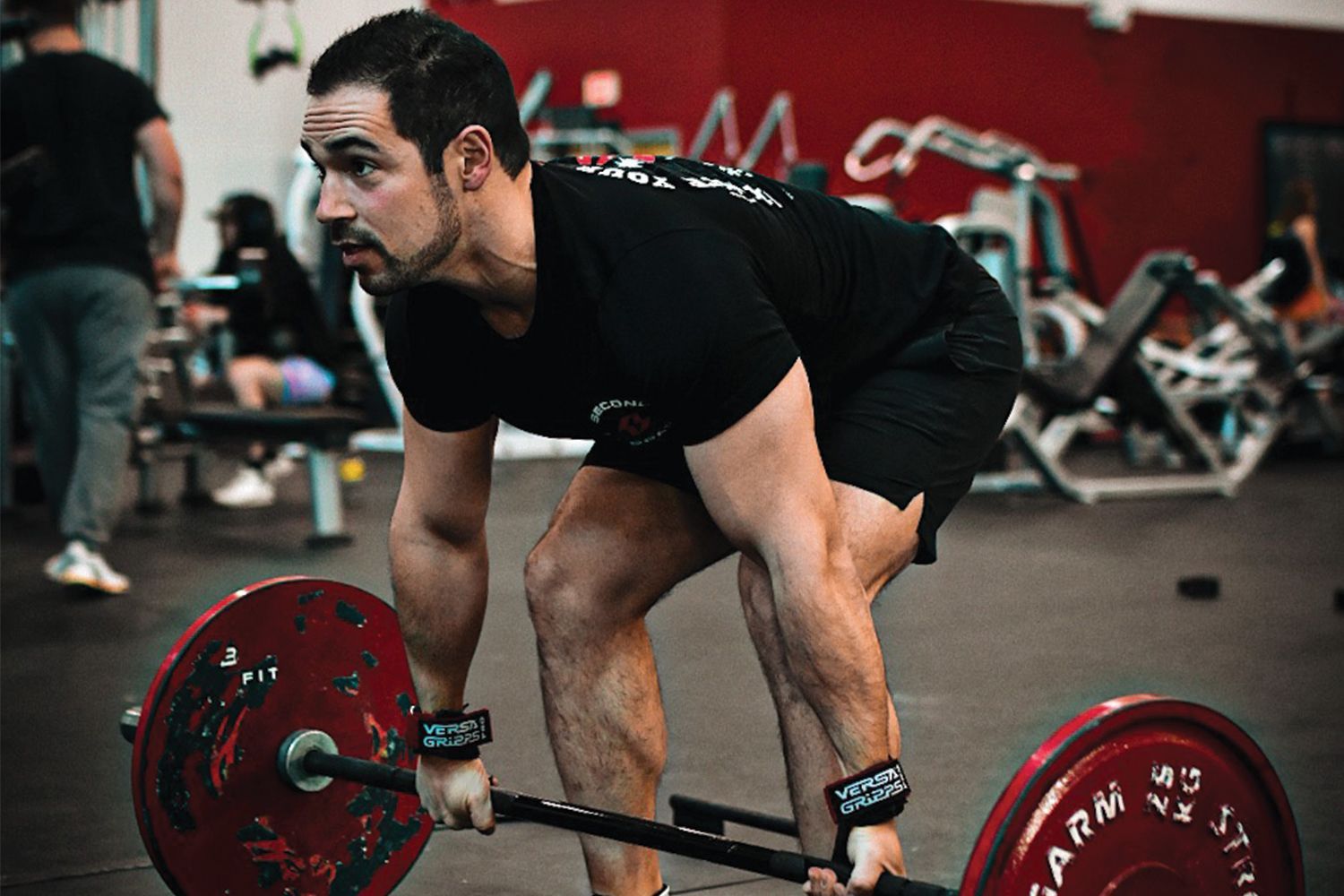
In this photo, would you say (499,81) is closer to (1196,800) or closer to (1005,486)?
(1196,800)

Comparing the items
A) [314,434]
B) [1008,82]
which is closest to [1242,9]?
[1008,82]

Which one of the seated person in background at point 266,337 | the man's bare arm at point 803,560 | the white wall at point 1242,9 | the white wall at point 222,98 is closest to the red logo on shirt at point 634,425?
the man's bare arm at point 803,560

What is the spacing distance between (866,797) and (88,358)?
3.04m

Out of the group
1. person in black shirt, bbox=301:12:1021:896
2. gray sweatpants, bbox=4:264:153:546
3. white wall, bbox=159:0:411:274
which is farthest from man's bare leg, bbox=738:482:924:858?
white wall, bbox=159:0:411:274

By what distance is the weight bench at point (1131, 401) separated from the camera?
5992mm

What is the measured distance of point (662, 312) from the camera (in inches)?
57.7

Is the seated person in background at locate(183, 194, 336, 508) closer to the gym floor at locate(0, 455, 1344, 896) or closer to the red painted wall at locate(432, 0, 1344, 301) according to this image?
the gym floor at locate(0, 455, 1344, 896)

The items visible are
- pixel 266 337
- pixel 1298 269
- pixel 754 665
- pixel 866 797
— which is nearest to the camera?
pixel 866 797

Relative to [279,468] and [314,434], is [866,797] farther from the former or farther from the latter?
[279,468]

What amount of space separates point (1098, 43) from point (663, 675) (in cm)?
933

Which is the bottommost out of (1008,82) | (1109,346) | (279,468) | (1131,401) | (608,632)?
(279,468)

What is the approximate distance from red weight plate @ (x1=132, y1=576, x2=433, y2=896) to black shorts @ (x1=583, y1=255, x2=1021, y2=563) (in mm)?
388

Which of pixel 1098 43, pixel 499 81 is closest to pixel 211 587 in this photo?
pixel 499 81

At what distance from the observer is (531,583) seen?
5.89ft
